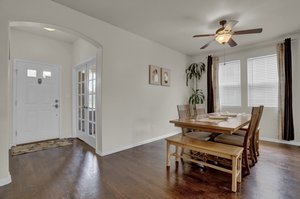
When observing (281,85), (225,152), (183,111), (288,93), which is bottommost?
(225,152)

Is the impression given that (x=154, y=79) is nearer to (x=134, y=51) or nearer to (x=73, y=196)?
(x=134, y=51)

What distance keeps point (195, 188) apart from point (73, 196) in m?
1.43

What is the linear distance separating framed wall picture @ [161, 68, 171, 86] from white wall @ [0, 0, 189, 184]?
15cm

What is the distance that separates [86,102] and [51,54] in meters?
1.60

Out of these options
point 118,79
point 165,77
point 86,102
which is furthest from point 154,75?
point 86,102

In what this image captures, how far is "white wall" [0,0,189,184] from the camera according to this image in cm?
204

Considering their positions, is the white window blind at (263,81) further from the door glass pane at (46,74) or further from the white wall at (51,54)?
the door glass pane at (46,74)

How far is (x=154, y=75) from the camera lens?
4176 mm

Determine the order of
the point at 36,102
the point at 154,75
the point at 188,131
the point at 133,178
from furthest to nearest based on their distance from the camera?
the point at 154,75, the point at 36,102, the point at 188,131, the point at 133,178

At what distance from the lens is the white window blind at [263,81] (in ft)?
13.2

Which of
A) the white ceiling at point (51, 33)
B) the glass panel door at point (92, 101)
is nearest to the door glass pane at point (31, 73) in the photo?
the white ceiling at point (51, 33)

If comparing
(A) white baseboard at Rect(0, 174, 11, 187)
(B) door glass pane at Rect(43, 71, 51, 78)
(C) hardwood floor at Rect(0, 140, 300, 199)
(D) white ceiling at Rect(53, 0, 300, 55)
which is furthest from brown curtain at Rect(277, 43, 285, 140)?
(B) door glass pane at Rect(43, 71, 51, 78)

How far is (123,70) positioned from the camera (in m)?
3.44

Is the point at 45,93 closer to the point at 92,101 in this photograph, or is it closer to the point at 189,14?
the point at 92,101
